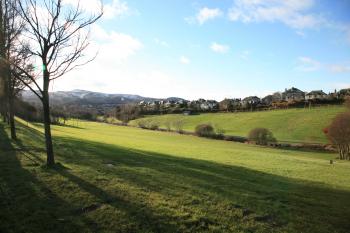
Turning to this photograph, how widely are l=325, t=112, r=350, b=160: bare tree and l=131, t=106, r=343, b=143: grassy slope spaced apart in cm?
2200

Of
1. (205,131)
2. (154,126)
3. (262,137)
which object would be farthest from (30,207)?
(154,126)

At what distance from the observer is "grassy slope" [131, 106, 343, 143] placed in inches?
3727

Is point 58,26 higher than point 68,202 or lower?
higher

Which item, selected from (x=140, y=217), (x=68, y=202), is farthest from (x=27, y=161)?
(x=140, y=217)

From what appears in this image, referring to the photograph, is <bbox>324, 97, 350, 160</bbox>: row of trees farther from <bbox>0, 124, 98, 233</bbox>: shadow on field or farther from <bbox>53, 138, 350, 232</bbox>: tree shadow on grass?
<bbox>0, 124, 98, 233</bbox>: shadow on field

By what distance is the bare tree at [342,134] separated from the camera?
60.5 m

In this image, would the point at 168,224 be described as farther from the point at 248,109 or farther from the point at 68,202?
the point at 248,109

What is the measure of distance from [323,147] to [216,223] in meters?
74.2

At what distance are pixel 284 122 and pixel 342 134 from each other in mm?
50000

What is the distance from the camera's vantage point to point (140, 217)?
939cm

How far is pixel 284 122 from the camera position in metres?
110

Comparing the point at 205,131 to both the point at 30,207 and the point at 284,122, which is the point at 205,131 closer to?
the point at 284,122

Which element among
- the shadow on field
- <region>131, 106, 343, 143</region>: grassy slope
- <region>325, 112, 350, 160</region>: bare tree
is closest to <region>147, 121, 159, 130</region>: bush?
<region>131, 106, 343, 143</region>: grassy slope

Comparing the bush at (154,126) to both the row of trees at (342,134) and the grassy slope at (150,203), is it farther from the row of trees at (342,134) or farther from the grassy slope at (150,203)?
the grassy slope at (150,203)
